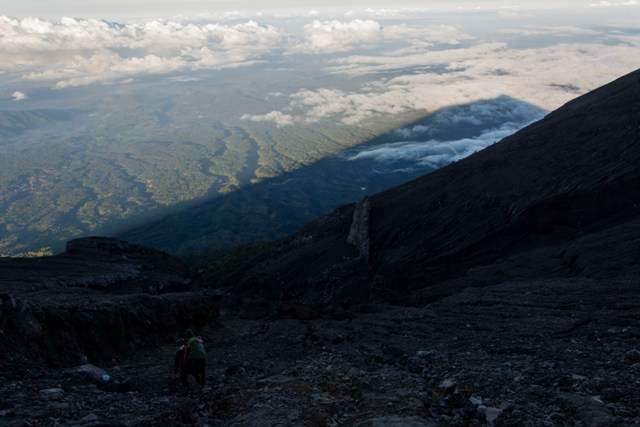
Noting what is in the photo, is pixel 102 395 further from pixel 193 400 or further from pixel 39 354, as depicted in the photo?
pixel 39 354

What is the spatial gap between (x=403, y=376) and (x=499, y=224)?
25742 millimetres

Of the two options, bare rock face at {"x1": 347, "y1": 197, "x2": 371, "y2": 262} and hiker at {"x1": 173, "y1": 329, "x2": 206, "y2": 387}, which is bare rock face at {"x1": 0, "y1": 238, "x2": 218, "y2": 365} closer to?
hiker at {"x1": 173, "y1": 329, "x2": 206, "y2": 387}

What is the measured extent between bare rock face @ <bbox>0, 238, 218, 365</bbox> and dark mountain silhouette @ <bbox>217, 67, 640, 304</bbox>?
1350 centimetres

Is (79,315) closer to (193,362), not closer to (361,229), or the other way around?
(193,362)

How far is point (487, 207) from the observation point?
134 ft

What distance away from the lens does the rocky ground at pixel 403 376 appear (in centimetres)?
1137

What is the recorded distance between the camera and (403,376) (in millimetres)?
15258

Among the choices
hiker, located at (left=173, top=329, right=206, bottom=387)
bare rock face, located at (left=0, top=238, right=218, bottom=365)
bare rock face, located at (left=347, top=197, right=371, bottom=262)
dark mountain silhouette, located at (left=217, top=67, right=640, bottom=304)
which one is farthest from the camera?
bare rock face, located at (left=347, top=197, right=371, bottom=262)

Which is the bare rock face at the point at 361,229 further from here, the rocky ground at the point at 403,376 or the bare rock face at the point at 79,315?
the rocky ground at the point at 403,376

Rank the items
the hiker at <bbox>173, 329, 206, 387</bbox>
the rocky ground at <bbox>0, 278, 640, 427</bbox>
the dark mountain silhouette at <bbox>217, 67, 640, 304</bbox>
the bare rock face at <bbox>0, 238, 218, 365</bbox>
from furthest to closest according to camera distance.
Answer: the dark mountain silhouette at <bbox>217, 67, 640, 304</bbox> → the bare rock face at <bbox>0, 238, 218, 365</bbox> → the hiker at <bbox>173, 329, 206, 387</bbox> → the rocky ground at <bbox>0, 278, 640, 427</bbox>

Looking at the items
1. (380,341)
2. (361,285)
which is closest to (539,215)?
(361,285)

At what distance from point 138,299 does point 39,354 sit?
283 inches

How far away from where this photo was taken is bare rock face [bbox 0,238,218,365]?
1647 centimetres

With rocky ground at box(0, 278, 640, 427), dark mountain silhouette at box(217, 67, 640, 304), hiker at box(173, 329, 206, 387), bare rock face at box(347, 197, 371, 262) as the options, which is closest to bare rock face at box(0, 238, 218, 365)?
rocky ground at box(0, 278, 640, 427)
